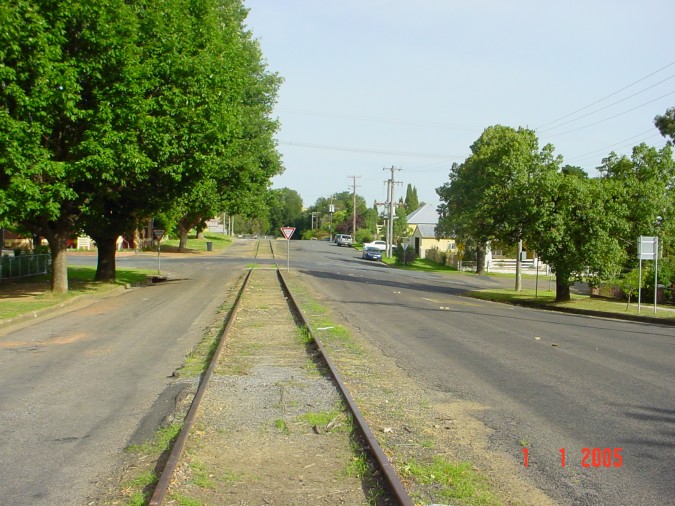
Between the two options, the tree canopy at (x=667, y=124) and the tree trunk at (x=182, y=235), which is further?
the tree trunk at (x=182, y=235)

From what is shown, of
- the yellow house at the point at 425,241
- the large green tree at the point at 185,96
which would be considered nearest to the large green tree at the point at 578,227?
the large green tree at the point at 185,96

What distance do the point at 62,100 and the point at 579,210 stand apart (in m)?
20.2

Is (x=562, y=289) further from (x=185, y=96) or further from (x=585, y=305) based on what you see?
(x=185, y=96)

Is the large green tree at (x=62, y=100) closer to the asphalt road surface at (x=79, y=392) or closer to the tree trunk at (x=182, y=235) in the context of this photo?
the asphalt road surface at (x=79, y=392)

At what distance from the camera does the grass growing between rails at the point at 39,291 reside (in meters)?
19.7

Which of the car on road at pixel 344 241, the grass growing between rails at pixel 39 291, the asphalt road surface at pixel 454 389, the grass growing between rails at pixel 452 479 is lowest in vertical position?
the grass growing between rails at pixel 39 291

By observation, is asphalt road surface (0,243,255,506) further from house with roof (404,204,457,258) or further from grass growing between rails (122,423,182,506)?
house with roof (404,204,457,258)

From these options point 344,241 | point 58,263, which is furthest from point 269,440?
point 344,241

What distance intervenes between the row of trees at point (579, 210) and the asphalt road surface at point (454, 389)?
8.94 meters

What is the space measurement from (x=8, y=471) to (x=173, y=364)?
5.48 meters

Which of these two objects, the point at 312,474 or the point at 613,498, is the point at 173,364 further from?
the point at 613,498

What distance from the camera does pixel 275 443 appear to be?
6941 millimetres

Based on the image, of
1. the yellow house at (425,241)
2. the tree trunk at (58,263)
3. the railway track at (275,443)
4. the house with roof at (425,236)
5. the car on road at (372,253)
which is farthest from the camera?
the yellow house at (425,241)

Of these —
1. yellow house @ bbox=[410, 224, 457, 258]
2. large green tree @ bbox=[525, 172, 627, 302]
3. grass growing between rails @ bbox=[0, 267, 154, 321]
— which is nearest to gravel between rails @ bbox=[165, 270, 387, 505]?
grass growing between rails @ bbox=[0, 267, 154, 321]
